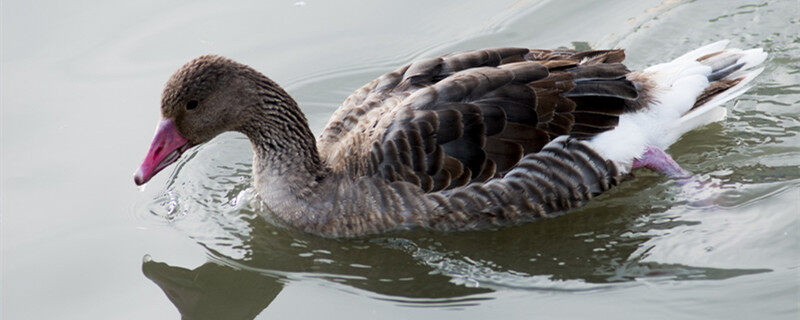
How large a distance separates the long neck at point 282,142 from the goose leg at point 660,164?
2786 mm

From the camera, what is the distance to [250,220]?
8367 millimetres

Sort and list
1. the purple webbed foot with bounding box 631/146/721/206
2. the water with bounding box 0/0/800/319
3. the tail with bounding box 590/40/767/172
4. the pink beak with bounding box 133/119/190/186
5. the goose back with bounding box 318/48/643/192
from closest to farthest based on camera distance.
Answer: the water with bounding box 0/0/800/319, the goose back with bounding box 318/48/643/192, the pink beak with bounding box 133/119/190/186, the tail with bounding box 590/40/767/172, the purple webbed foot with bounding box 631/146/721/206

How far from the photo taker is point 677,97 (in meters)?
7.98

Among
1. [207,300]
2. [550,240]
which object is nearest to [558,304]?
[550,240]

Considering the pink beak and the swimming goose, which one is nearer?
the swimming goose

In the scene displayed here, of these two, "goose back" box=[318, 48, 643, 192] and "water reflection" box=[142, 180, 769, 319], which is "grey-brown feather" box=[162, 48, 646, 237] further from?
"water reflection" box=[142, 180, 769, 319]

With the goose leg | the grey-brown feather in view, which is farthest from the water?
the grey-brown feather

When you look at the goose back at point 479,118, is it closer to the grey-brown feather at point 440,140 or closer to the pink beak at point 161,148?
the grey-brown feather at point 440,140

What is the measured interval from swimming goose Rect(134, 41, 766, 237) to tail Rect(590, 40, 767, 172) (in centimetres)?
1

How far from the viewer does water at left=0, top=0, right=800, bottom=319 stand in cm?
709

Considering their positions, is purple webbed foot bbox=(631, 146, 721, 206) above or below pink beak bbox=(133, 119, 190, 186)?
below

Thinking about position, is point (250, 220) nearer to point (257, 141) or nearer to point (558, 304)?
point (257, 141)

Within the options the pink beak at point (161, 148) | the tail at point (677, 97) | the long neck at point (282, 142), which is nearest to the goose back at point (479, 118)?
the tail at point (677, 97)

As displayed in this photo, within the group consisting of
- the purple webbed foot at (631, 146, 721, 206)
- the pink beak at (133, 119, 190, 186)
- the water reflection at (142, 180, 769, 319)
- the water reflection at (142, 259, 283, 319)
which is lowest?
the water reflection at (142, 259, 283, 319)
